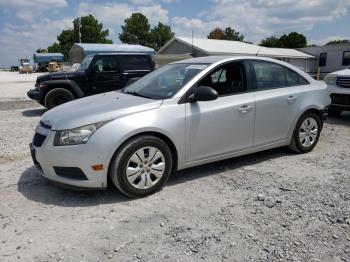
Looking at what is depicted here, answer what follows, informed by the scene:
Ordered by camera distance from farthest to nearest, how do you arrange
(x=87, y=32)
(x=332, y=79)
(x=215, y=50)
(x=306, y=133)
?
(x=87, y=32) → (x=215, y=50) → (x=332, y=79) → (x=306, y=133)

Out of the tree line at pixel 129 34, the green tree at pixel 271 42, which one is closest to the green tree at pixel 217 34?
the tree line at pixel 129 34

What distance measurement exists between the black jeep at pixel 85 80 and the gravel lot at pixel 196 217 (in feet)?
16.1

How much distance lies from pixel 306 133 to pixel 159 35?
69980 mm

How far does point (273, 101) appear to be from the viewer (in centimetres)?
477

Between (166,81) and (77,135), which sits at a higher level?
(166,81)

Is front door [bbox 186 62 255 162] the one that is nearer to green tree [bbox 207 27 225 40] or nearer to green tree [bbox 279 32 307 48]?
green tree [bbox 279 32 307 48]

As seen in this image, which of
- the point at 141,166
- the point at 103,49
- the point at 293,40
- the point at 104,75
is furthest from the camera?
the point at 293,40

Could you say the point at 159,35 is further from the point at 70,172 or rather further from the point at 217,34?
the point at 70,172

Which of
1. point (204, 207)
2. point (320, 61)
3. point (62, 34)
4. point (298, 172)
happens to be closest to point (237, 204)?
point (204, 207)

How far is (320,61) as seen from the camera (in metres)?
36.3

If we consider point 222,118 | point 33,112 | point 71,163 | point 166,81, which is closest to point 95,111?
point 71,163

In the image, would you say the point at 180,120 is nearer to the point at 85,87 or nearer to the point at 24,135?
the point at 24,135

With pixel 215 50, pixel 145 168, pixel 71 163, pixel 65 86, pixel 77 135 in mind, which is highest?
pixel 215 50

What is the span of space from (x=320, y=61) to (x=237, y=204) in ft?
121
